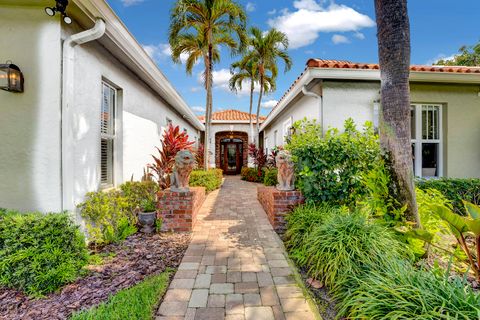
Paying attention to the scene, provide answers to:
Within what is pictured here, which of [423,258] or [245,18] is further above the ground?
[245,18]

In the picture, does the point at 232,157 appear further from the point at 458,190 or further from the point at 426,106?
the point at 458,190

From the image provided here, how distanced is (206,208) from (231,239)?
2.35m

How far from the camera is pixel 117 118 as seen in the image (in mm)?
4867

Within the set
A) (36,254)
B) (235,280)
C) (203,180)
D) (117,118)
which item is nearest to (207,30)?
(117,118)

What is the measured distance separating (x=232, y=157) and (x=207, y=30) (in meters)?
10.2

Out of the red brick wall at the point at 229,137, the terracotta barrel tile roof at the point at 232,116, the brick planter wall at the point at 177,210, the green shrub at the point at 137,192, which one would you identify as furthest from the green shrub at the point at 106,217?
the terracotta barrel tile roof at the point at 232,116

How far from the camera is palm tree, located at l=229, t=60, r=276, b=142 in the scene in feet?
43.5

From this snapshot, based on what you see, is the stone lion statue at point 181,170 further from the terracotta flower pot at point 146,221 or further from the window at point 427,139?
the window at point 427,139

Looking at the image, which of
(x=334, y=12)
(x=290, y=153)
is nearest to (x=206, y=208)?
(x=290, y=153)

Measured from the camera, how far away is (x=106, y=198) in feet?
12.3

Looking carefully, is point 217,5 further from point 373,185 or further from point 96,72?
point 373,185

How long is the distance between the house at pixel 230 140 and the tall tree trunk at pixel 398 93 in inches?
462

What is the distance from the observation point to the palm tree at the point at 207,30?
736 centimetres

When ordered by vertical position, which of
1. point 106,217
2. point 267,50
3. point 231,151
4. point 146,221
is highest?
point 267,50
